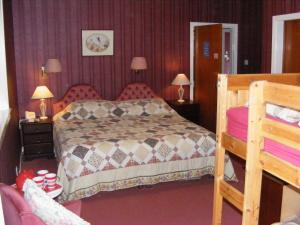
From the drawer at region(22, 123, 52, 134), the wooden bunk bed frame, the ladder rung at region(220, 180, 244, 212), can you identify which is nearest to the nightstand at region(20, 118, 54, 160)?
the drawer at region(22, 123, 52, 134)

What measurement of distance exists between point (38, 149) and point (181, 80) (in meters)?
2.68

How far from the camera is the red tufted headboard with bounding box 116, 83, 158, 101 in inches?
242

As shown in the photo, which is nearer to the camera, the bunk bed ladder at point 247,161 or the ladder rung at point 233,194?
the bunk bed ladder at point 247,161

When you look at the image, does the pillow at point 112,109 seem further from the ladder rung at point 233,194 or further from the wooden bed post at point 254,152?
the wooden bed post at point 254,152

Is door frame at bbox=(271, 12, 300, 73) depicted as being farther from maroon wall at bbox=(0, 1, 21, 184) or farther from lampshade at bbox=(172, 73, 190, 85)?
maroon wall at bbox=(0, 1, 21, 184)

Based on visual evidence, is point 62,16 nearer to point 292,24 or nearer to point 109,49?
point 109,49

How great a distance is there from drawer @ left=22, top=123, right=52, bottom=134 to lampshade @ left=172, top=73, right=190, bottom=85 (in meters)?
2.31

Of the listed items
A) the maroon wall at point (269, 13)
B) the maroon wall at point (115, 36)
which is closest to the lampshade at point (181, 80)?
the maroon wall at point (115, 36)

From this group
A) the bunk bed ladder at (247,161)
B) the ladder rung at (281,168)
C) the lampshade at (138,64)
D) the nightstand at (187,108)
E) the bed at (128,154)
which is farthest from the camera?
the nightstand at (187,108)

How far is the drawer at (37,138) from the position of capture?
5.28m

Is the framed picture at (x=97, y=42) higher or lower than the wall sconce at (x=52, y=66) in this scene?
higher

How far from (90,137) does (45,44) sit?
2215 mm

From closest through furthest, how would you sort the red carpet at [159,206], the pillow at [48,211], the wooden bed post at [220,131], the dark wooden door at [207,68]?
the pillow at [48,211], the wooden bed post at [220,131], the red carpet at [159,206], the dark wooden door at [207,68]

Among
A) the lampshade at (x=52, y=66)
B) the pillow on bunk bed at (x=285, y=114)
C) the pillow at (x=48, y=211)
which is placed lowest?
the pillow at (x=48, y=211)
